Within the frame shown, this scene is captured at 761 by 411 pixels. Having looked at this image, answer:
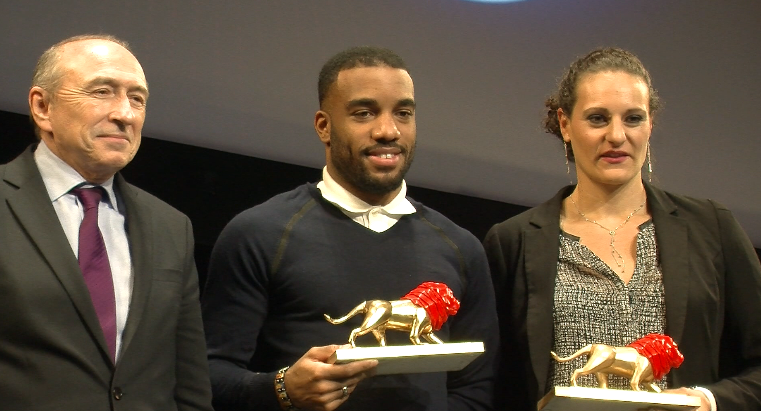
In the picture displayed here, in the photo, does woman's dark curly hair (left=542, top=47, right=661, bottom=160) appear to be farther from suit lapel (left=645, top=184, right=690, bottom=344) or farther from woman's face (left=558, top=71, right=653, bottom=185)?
suit lapel (left=645, top=184, right=690, bottom=344)

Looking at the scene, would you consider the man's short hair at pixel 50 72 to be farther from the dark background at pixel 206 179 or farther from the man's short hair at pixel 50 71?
the dark background at pixel 206 179

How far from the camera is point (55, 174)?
2023mm

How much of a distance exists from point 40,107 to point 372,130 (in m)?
0.76

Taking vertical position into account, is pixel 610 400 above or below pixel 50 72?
below

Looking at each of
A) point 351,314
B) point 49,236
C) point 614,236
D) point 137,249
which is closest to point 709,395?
point 614,236

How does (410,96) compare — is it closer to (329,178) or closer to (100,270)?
(329,178)

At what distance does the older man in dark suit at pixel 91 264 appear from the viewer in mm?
1804

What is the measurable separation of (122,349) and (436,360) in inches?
25.0

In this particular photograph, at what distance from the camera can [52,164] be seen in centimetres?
203

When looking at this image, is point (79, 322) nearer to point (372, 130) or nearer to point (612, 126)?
point (372, 130)

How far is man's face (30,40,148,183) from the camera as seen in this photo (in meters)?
2.03

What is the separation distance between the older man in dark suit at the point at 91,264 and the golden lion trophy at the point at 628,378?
0.78m

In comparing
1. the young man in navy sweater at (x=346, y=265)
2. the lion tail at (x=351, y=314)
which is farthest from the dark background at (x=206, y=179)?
the lion tail at (x=351, y=314)

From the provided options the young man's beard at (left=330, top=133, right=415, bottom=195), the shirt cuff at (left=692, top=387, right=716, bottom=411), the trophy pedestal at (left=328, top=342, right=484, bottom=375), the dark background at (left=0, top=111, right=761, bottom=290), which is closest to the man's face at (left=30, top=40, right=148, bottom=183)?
the young man's beard at (left=330, top=133, right=415, bottom=195)
